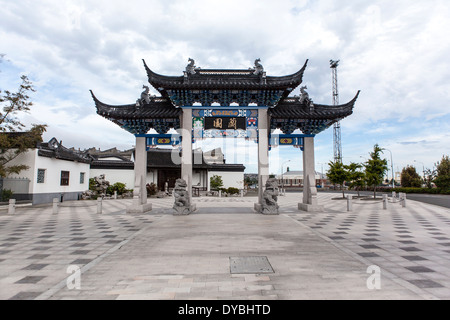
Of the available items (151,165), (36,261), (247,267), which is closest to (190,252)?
(247,267)

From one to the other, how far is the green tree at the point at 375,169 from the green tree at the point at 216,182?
674 inches

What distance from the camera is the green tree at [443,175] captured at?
3362 cm

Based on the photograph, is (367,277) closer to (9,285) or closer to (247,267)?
(247,267)

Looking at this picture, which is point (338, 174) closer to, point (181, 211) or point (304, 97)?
point (304, 97)

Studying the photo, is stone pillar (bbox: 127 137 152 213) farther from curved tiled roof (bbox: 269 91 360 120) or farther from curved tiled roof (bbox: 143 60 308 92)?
curved tiled roof (bbox: 269 91 360 120)

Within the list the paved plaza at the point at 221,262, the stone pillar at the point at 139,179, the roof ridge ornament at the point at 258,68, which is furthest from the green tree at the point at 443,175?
the stone pillar at the point at 139,179

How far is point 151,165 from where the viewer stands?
31.5 meters

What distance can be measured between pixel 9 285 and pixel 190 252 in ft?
10.8

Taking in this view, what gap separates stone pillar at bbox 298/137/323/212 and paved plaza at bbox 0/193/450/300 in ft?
15.2

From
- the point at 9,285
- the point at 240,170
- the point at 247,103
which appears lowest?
the point at 9,285

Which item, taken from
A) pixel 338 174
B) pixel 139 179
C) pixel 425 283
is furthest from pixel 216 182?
pixel 425 283

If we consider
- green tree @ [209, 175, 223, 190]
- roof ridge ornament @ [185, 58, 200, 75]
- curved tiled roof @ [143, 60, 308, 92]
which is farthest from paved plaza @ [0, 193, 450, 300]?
green tree @ [209, 175, 223, 190]

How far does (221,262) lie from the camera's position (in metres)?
5.23

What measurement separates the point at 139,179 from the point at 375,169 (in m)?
21.0
